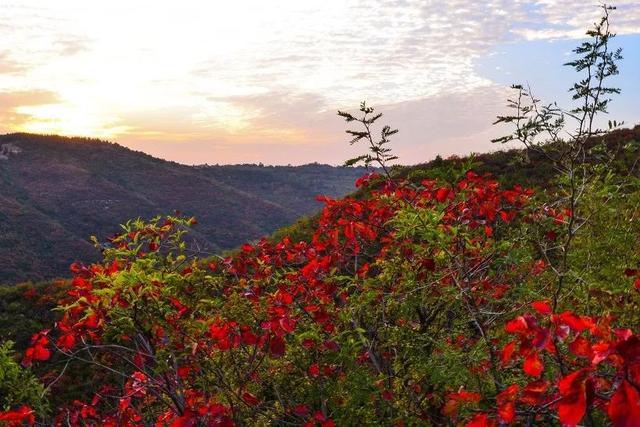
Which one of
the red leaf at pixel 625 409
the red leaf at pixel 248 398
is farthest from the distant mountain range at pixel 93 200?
the red leaf at pixel 625 409

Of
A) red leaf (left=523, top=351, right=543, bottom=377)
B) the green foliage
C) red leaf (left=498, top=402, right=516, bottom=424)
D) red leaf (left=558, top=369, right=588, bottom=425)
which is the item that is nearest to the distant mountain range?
the green foliage

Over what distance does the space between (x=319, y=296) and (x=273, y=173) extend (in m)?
101

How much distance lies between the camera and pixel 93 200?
60.2 m

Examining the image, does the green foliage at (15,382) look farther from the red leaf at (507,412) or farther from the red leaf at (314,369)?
the red leaf at (507,412)

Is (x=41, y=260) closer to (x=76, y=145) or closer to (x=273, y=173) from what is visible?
(x=76, y=145)

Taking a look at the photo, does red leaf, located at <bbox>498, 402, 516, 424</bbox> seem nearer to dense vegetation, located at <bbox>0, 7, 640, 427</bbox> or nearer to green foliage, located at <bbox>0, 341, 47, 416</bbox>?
dense vegetation, located at <bbox>0, 7, 640, 427</bbox>

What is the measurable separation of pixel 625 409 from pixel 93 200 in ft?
213

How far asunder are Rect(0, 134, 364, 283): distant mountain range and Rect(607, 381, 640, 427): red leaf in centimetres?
3881

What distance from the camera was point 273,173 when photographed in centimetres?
10581

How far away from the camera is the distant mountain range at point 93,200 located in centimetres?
4334

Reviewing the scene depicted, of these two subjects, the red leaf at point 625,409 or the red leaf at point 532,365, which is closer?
the red leaf at point 625,409

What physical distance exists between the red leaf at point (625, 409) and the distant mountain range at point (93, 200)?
127 ft

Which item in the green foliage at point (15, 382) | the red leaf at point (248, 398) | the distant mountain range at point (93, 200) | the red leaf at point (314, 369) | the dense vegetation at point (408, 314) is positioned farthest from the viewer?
the distant mountain range at point (93, 200)

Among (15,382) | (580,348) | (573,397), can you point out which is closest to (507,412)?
(580,348)
